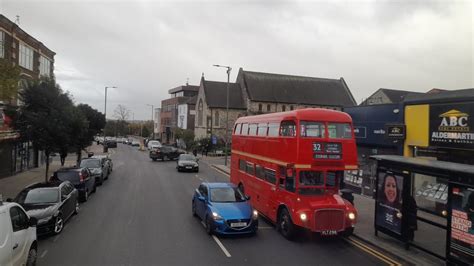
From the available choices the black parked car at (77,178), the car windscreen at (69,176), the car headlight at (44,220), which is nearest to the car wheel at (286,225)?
the car headlight at (44,220)

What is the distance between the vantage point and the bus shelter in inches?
344

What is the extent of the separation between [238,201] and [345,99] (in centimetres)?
6209

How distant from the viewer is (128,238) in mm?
11883

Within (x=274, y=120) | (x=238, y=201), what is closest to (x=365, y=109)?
(x=274, y=120)

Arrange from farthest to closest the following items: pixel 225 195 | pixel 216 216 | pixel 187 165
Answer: pixel 187 165 → pixel 225 195 → pixel 216 216

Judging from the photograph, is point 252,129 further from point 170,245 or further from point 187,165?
point 187,165

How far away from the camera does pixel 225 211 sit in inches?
486

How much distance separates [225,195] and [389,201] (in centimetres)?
526

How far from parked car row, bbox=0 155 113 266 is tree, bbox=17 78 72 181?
3095 mm

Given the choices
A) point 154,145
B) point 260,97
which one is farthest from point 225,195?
point 260,97

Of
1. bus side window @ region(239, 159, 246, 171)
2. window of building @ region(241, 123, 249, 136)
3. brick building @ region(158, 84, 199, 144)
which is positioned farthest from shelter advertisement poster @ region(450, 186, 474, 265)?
brick building @ region(158, 84, 199, 144)

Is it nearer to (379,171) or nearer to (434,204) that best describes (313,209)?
(379,171)

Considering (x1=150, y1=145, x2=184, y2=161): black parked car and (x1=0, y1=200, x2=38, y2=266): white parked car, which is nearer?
(x1=0, y1=200, x2=38, y2=266): white parked car

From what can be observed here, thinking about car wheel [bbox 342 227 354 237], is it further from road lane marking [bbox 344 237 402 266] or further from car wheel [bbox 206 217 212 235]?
car wheel [bbox 206 217 212 235]
